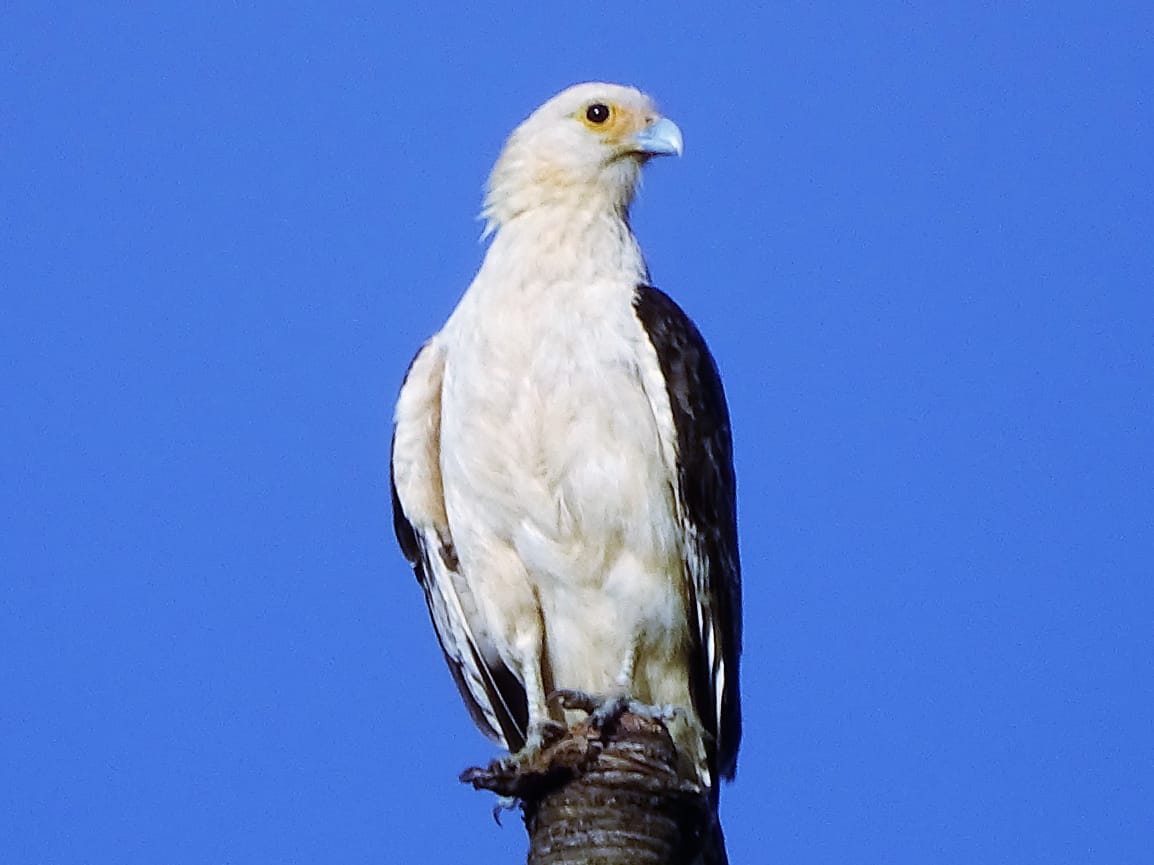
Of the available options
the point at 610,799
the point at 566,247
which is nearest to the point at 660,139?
the point at 566,247

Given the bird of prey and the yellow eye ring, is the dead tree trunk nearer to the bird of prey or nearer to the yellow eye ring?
the bird of prey

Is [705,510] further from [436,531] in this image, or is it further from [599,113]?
[599,113]

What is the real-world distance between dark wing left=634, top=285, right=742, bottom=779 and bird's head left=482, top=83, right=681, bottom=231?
61cm

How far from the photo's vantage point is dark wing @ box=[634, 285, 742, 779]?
6328 mm

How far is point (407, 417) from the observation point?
6.78 m

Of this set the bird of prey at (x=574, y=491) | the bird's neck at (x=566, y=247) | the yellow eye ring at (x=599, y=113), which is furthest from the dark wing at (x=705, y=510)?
the yellow eye ring at (x=599, y=113)

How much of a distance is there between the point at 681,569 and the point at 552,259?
1.21m

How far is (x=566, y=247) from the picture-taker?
6.78 metres

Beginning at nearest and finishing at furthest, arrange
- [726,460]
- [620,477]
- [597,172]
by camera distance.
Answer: [620,477] → [726,460] → [597,172]

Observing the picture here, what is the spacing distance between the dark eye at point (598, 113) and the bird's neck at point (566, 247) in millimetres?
457

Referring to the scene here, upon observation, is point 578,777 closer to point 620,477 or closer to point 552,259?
point 620,477

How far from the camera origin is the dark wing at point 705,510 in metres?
6.33

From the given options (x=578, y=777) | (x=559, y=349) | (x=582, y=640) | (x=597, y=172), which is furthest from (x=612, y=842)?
(x=597, y=172)

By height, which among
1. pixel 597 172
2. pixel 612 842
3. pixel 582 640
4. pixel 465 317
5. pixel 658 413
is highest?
pixel 597 172
